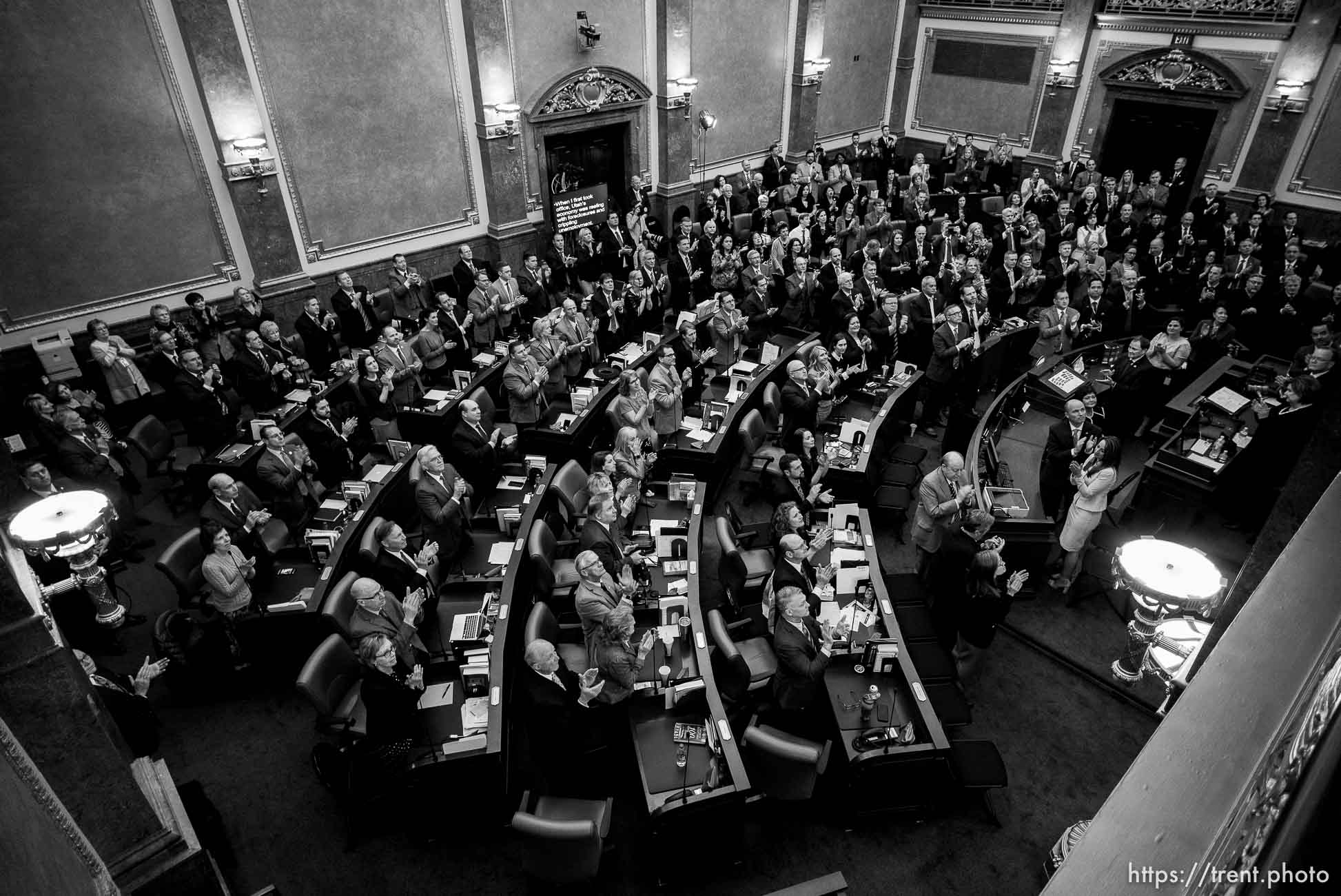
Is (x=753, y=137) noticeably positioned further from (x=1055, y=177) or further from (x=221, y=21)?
(x=221, y=21)

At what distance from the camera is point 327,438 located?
791 centimetres

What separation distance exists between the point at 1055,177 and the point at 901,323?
9303 mm

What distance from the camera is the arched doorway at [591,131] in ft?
42.3

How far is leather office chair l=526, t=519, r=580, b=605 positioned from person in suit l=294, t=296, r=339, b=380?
5179mm

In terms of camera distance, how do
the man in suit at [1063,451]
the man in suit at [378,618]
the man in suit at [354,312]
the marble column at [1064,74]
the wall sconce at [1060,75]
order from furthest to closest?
the wall sconce at [1060,75]
the marble column at [1064,74]
the man in suit at [354,312]
the man in suit at [1063,451]
the man in suit at [378,618]

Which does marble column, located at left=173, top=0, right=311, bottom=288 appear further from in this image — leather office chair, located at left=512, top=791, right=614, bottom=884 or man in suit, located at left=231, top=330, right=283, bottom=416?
leather office chair, located at left=512, top=791, right=614, bottom=884

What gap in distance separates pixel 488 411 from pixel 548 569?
285 centimetres

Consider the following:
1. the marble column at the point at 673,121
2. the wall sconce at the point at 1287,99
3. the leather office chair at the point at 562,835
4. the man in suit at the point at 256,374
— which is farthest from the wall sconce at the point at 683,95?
the leather office chair at the point at 562,835

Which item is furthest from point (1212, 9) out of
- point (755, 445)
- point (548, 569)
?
point (548, 569)

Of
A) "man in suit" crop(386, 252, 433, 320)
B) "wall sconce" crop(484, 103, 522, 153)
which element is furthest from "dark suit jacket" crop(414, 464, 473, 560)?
"wall sconce" crop(484, 103, 522, 153)

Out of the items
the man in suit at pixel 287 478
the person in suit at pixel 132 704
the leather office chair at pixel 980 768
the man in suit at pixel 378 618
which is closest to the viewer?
the person in suit at pixel 132 704

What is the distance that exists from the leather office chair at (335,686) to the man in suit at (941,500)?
502 cm

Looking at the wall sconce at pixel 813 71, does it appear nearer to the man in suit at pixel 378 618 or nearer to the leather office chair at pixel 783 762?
the man in suit at pixel 378 618

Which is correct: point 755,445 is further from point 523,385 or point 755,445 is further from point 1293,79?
point 1293,79
